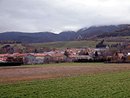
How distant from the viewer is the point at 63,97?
24.4m

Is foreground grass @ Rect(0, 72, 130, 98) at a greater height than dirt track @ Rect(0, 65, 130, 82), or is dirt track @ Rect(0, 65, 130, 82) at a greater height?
foreground grass @ Rect(0, 72, 130, 98)

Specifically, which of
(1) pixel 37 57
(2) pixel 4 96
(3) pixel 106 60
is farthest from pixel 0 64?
(2) pixel 4 96

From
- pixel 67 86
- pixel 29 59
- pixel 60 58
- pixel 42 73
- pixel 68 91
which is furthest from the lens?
pixel 60 58

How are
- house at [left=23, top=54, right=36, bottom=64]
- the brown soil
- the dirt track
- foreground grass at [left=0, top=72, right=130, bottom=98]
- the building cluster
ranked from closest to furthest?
foreground grass at [left=0, top=72, right=130, bottom=98], the brown soil, the dirt track, the building cluster, house at [left=23, top=54, right=36, bottom=64]

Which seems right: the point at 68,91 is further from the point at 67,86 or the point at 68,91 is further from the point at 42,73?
the point at 42,73

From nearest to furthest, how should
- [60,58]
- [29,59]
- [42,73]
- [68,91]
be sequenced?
[68,91]
[42,73]
[29,59]
[60,58]

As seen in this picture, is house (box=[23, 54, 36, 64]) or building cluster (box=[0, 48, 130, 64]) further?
house (box=[23, 54, 36, 64])

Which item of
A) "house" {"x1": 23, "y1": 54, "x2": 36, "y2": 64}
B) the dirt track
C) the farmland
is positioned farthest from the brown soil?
"house" {"x1": 23, "y1": 54, "x2": 36, "y2": 64}

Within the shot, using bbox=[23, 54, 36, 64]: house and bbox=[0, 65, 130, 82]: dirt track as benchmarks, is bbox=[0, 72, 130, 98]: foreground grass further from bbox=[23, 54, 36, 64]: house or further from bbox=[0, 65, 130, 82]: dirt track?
bbox=[23, 54, 36, 64]: house

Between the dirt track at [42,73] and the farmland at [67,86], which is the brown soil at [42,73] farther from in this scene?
the farmland at [67,86]

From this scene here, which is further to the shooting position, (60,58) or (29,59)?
(60,58)

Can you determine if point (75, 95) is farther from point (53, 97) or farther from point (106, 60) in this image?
point (106, 60)

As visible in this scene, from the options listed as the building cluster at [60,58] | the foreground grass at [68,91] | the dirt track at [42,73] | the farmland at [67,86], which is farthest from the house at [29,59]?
the foreground grass at [68,91]

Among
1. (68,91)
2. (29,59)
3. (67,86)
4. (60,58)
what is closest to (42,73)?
(67,86)
